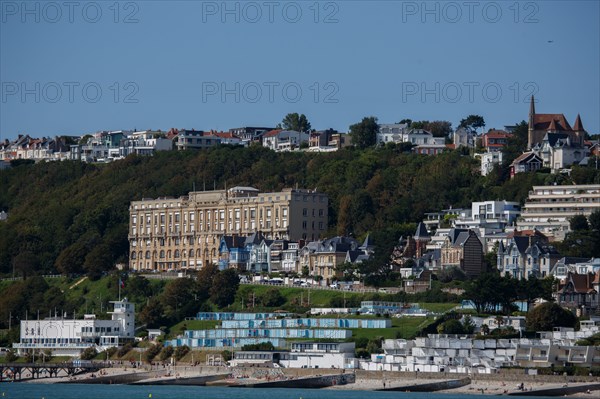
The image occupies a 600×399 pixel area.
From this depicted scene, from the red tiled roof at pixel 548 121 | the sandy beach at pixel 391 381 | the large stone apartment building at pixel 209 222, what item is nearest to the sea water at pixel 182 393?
the sandy beach at pixel 391 381

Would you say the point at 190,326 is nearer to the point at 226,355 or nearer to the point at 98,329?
the point at 98,329

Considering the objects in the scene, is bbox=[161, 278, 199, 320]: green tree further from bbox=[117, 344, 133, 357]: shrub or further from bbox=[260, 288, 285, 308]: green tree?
bbox=[117, 344, 133, 357]: shrub

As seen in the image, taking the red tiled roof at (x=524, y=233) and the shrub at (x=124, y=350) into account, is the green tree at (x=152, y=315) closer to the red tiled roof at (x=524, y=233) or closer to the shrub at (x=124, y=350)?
the shrub at (x=124, y=350)

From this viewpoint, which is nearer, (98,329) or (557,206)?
(98,329)

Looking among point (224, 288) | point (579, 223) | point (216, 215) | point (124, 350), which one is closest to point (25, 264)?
point (216, 215)

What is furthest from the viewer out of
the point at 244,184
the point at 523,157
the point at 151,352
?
the point at 244,184

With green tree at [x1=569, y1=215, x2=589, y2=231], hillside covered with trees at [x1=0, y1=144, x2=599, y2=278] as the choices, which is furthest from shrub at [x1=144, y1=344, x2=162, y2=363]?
green tree at [x1=569, y1=215, x2=589, y2=231]

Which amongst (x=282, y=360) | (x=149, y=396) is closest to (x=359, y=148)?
(x=282, y=360)
